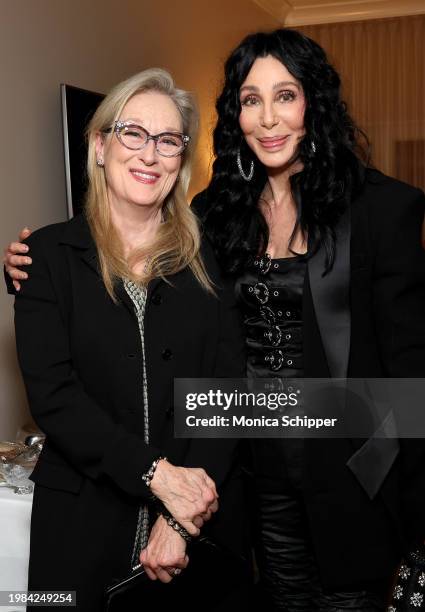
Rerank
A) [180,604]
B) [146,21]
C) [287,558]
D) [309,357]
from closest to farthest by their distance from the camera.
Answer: [180,604] < [309,357] < [287,558] < [146,21]

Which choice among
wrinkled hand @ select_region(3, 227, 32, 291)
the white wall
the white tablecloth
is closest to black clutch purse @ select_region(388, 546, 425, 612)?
the white tablecloth

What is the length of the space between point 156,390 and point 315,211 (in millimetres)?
591

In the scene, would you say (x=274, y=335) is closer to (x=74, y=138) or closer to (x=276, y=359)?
(x=276, y=359)

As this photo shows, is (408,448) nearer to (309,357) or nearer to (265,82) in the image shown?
(309,357)

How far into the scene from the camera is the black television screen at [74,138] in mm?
3686

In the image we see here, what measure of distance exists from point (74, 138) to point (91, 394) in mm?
2221

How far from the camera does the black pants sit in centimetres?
192

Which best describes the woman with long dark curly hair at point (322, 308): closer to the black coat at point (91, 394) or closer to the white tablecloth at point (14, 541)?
the black coat at point (91, 394)

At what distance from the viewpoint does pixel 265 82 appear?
6.37ft

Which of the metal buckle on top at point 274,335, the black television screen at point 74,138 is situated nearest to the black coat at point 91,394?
the metal buckle on top at point 274,335

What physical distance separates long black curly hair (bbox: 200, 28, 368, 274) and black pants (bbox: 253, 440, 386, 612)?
0.49 meters

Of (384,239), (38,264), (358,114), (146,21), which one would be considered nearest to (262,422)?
(384,239)

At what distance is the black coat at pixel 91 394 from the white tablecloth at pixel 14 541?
0.35 m

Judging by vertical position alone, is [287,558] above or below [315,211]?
below
